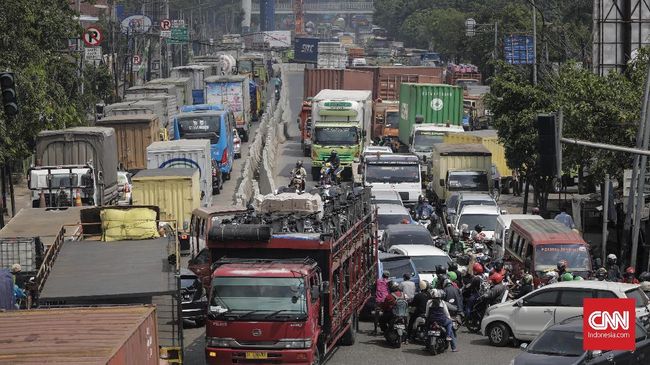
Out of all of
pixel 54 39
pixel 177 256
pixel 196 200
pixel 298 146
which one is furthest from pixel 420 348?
pixel 298 146

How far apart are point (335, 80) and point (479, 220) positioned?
137 feet

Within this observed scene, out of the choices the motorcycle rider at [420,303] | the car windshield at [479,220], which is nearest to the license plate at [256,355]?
the motorcycle rider at [420,303]

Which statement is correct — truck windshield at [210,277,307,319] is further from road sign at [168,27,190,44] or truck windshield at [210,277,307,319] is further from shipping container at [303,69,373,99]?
road sign at [168,27,190,44]

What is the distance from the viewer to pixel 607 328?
19453 mm

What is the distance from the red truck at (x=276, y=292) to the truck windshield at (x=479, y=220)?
15650 mm

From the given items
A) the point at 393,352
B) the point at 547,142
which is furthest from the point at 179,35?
the point at 547,142

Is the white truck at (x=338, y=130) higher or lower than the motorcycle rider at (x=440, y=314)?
higher

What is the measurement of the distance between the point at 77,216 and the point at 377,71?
55.8m

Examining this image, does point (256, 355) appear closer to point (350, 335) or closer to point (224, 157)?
point (350, 335)

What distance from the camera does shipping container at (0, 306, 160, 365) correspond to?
540 inches

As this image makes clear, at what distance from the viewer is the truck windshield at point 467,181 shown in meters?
46.3

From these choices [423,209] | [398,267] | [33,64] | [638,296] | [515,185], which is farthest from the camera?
[515,185]

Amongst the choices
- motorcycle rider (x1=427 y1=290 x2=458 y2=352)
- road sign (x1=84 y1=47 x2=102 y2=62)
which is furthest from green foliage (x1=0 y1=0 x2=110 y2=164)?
motorcycle rider (x1=427 y1=290 x2=458 y2=352)

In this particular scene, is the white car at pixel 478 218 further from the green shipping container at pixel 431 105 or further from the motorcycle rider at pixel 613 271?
the green shipping container at pixel 431 105
